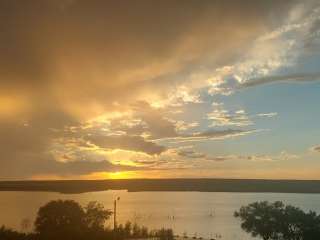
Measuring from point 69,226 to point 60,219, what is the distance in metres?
2.22

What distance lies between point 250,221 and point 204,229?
66.4 m

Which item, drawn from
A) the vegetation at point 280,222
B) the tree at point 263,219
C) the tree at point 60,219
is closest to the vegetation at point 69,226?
the tree at point 60,219

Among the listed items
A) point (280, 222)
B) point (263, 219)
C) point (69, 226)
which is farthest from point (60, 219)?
point (280, 222)

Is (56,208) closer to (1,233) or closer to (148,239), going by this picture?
(1,233)

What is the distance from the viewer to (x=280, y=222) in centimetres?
7512

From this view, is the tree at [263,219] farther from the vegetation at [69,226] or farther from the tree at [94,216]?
the tree at [94,216]

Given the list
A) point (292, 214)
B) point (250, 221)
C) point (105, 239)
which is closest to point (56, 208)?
point (105, 239)

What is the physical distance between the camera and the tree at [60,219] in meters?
79.1

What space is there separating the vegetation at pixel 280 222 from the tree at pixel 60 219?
2997 cm

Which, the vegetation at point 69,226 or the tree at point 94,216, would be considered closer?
the vegetation at point 69,226

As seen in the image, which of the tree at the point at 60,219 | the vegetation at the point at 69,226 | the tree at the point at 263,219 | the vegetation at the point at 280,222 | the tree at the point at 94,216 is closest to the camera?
the vegetation at the point at 69,226

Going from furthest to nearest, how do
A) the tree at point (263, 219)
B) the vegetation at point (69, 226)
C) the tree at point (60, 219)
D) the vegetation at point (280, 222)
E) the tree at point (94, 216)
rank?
the tree at point (94, 216)
the tree at point (60, 219)
the tree at point (263, 219)
the vegetation at point (280, 222)
the vegetation at point (69, 226)

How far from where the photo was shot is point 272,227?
75562 mm

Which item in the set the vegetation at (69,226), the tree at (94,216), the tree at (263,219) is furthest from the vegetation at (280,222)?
the tree at (94,216)
